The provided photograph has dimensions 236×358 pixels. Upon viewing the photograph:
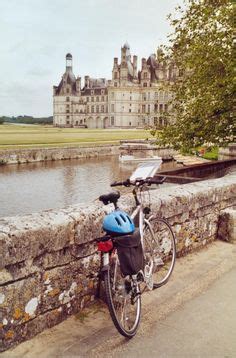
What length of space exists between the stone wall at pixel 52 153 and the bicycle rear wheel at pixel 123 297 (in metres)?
33.4

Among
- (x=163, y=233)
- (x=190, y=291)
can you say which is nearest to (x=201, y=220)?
Result: (x=163, y=233)

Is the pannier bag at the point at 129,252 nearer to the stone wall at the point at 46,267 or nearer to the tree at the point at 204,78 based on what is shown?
the stone wall at the point at 46,267

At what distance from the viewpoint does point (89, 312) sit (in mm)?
3619

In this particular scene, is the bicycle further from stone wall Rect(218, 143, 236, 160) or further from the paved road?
stone wall Rect(218, 143, 236, 160)

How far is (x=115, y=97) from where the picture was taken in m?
121

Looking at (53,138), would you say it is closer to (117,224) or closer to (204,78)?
(204,78)

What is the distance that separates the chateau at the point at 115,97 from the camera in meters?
116

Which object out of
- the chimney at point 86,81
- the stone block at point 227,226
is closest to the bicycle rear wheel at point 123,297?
the stone block at point 227,226

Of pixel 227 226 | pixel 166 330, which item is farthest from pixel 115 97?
pixel 166 330

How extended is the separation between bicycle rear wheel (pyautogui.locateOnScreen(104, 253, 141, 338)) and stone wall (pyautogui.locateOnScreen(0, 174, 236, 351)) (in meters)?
0.43

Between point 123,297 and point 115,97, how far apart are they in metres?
121

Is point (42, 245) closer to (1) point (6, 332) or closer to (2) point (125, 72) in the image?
(1) point (6, 332)

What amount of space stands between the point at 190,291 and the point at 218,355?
116 centimetres

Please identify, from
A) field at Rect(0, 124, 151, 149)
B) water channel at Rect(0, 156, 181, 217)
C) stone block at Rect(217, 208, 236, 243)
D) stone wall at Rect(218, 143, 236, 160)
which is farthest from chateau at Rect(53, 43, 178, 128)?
stone block at Rect(217, 208, 236, 243)
